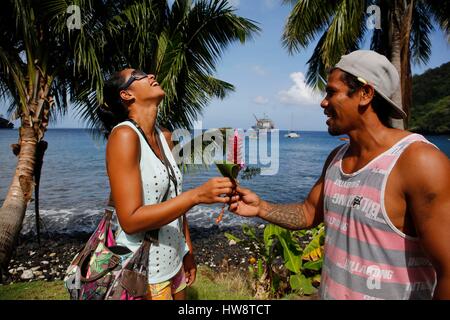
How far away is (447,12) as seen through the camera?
10.2m

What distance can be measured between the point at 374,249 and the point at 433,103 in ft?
256

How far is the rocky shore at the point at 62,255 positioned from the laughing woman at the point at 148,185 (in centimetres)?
557

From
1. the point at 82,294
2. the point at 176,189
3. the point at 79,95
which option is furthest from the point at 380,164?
the point at 79,95

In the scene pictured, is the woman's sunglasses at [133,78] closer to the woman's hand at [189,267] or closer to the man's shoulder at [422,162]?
the woman's hand at [189,267]

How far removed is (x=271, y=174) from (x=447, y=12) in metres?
17.6

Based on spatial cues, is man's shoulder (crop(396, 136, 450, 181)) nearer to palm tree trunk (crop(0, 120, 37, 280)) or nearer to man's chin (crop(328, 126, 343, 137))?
man's chin (crop(328, 126, 343, 137))

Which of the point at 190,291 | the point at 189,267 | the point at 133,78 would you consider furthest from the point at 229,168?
the point at 190,291

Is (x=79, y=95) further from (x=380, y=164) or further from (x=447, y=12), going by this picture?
(x=447, y=12)

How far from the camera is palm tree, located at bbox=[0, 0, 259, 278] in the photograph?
5.91 m

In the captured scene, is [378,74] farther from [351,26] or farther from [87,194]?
[87,194]

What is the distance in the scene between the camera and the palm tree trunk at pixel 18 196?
5.42 m

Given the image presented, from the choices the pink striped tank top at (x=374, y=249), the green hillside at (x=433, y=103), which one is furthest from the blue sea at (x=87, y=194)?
the green hillside at (x=433, y=103)

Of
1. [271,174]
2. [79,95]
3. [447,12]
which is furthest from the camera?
[271,174]

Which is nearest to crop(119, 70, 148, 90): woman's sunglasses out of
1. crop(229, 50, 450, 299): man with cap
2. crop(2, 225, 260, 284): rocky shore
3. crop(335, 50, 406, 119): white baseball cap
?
crop(229, 50, 450, 299): man with cap
